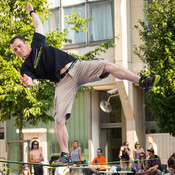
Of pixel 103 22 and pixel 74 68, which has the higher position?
pixel 103 22

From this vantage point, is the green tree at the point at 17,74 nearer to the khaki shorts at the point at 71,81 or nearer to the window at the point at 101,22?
the window at the point at 101,22

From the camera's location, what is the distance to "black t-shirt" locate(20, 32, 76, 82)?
A: 6664mm

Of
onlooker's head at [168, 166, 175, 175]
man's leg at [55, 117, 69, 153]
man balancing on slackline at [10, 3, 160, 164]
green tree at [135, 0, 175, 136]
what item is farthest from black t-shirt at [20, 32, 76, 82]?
green tree at [135, 0, 175, 136]

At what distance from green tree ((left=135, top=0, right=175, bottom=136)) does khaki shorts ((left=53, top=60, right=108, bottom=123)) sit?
7.60 m

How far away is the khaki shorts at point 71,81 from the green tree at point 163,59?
760 cm

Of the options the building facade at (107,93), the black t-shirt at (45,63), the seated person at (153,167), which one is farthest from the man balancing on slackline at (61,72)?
the building facade at (107,93)

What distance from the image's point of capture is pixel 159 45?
14836 millimetres

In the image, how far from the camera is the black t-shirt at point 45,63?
21.9 feet

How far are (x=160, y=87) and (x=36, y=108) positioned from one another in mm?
3975

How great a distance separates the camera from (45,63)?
6668 mm

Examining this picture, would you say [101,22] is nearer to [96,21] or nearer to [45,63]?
[96,21]

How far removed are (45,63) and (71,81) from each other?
43cm

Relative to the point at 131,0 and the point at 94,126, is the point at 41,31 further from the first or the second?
the point at 94,126

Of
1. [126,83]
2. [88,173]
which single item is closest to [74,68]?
[88,173]
